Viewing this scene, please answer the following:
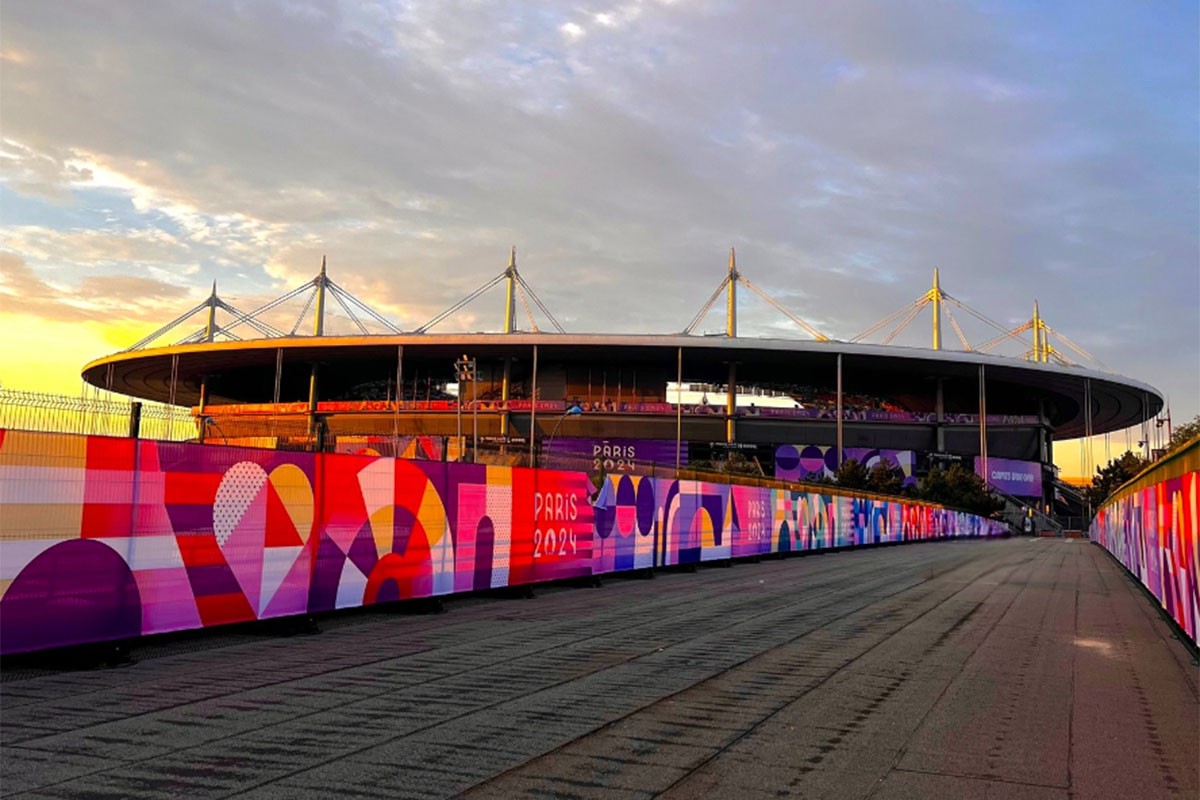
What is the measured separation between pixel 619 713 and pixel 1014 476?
94524 millimetres

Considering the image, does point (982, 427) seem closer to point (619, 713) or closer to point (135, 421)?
point (619, 713)

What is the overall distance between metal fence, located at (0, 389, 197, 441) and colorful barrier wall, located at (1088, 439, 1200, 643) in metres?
10.9

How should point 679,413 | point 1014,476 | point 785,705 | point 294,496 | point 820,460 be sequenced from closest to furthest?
point 785,705 < point 294,496 < point 679,413 < point 820,460 < point 1014,476

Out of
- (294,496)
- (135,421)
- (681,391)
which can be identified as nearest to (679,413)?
(681,391)

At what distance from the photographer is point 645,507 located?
22.5 meters

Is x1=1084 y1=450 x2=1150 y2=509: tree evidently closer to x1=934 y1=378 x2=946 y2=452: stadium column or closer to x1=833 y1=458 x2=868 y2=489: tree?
x1=934 y1=378 x2=946 y2=452: stadium column

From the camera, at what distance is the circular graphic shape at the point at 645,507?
2216 cm

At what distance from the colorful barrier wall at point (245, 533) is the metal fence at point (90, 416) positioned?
0.14 m

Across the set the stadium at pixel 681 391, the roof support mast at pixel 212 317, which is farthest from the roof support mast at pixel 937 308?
the roof support mast at pixel 212 317

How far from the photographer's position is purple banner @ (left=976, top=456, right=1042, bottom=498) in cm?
9112

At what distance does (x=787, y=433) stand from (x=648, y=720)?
83.1 m

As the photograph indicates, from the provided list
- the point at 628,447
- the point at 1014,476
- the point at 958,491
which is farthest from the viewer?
the point at 1014,476

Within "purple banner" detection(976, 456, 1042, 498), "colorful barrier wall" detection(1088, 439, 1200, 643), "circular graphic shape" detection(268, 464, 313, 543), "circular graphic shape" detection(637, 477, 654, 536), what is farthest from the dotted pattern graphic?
"purple banner" detection(976, 456, 1042, 498)

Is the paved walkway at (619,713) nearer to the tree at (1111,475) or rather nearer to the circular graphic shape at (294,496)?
the circular graphic shape at (294,496)
